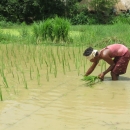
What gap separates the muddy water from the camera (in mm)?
3361

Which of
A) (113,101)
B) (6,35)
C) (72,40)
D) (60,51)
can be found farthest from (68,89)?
(6,35)

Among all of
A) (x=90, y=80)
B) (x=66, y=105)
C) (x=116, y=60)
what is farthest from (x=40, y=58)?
(x=66, y=105)

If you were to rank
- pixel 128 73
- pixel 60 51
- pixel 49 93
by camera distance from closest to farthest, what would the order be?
pixel 49 93 → pixel 128 73 → pixel 60 51

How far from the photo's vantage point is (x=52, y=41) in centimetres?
995

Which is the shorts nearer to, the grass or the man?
the man

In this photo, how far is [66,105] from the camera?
13.1 ft

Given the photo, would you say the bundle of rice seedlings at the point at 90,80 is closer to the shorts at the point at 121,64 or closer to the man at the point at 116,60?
the man at the point at 116,60

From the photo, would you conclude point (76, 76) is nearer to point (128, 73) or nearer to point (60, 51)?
point (128, 73)

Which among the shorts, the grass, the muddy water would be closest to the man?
the shorts

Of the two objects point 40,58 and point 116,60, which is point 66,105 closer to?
point 116,60

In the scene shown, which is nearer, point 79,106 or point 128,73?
point 79,106

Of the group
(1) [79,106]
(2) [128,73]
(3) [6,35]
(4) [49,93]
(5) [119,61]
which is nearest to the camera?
(1) [79,106]

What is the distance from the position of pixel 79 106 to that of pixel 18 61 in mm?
3206

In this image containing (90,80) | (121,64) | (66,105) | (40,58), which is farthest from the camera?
(40,58)
